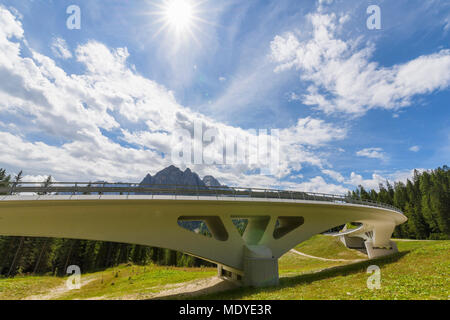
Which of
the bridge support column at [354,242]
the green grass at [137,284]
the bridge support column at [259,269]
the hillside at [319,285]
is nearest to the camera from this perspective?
the hillside at [319,285]

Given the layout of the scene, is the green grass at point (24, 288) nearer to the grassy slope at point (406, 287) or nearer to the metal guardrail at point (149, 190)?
the metal guardrail at point (149, 190)

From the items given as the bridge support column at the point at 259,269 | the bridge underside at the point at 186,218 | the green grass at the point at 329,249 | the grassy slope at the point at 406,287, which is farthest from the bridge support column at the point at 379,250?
the bridge support column at the point at 259,269

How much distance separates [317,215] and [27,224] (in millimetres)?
27869

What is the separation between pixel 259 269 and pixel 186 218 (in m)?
9.47

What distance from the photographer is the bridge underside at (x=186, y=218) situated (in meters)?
14.8

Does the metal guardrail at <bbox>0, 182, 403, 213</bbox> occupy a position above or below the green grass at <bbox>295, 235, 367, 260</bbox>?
above

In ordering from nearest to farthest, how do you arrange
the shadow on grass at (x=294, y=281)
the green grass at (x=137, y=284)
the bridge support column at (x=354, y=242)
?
the shadow on grass at (x=294, y=281)
the green grass at (x=137, y=284)
the bridge support column at (x=354, y=242)

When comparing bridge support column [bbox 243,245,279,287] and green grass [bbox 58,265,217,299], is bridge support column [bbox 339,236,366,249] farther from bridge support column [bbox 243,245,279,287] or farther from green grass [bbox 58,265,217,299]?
bridge support column [bbox 243,245,279,287]

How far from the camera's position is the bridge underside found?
14789 mm

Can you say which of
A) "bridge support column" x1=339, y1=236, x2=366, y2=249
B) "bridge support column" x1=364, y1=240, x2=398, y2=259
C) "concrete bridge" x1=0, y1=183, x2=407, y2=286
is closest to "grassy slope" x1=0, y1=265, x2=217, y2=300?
"concrete bridge" x1=0, y1=183, x2=407, y2=286

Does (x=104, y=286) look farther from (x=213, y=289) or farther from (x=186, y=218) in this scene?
(x=186, y=218)

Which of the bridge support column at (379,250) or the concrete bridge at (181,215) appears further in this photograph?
the bridge support column at (379,250)

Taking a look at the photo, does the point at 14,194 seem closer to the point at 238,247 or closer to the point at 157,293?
the point at 157,293

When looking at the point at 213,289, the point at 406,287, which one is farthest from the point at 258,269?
the point at 406,287
